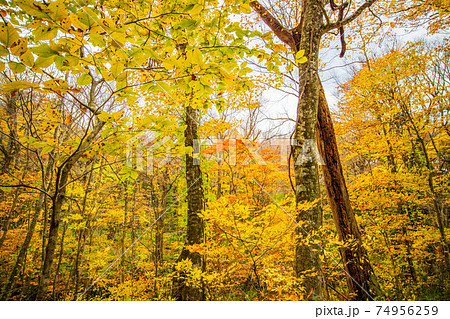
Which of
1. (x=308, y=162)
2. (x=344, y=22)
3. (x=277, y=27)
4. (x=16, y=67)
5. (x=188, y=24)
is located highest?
(x=277, y=27)

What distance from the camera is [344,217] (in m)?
2.47

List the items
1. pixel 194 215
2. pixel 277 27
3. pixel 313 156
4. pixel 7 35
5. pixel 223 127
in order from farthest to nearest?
pixel 223 127
pixel 194 215
pixel 277 27
pixel 313 156
pixel 7 35

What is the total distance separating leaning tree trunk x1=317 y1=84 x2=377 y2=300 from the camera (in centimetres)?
239

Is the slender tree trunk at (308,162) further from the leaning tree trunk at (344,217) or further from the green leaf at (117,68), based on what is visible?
the green leaf at (117,68)

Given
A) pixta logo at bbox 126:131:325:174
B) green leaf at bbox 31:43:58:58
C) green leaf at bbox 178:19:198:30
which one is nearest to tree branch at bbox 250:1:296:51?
pixta logo at bbox 126:131:325:174

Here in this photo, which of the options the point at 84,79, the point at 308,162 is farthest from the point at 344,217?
the point at 84,79

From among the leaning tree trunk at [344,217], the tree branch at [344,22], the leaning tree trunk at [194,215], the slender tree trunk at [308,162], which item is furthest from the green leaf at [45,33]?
the leaning tree trunk at [194,215]

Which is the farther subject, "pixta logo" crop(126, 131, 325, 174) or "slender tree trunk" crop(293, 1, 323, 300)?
"slender tree trunk" crop(293, 1, 323, 300)

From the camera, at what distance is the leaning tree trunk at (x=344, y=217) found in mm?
2385

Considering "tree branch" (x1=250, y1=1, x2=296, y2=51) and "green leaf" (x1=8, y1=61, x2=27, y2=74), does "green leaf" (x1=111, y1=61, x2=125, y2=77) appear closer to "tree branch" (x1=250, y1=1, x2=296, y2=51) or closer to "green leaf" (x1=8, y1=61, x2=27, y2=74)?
"green leaf" (x1=8, y1=61, x2=27, y2=74)

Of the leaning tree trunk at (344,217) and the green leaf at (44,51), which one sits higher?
the green leaf at (44,51)

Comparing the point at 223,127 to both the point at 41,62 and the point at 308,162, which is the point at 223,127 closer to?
the point at 308,162
